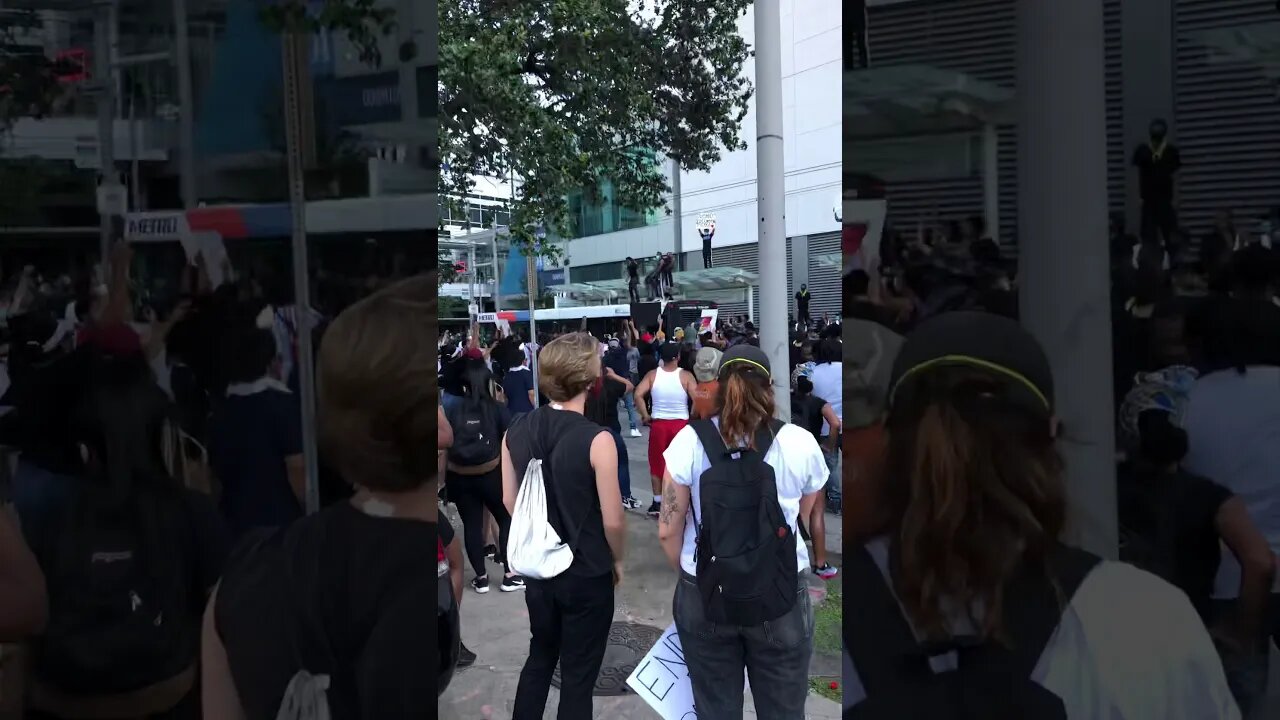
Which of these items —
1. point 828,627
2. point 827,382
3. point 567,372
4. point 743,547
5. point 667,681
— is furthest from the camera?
point 827,382

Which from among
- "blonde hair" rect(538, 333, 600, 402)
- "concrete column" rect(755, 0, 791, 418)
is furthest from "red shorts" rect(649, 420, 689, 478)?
"blonde hair" rect(538, 333, 600, 402)

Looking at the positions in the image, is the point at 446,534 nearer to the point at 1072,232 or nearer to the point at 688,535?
the point at 688,535

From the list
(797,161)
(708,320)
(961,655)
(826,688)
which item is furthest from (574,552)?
(797,161)

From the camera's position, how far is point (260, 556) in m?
1.43

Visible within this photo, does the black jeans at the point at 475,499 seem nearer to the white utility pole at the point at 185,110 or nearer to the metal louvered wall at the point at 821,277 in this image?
the white utility pole at the point at 185,110

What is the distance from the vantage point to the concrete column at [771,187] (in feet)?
19.4

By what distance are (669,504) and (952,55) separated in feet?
7.20

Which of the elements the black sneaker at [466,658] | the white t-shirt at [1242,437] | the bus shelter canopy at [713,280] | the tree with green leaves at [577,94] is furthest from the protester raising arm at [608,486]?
the bus shelter canopy at [713,280]

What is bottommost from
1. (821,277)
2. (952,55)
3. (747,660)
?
(747,660)

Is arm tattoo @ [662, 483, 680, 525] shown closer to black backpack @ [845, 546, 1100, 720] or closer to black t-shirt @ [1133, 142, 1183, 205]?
black backpack @ [845, 546, 1100, 720]

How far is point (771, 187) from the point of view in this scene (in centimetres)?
608

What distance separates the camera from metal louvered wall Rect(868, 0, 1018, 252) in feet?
4.43

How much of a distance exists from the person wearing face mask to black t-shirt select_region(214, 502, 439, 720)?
1260 mm

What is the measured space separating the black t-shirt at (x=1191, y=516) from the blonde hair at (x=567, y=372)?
2362 mm
